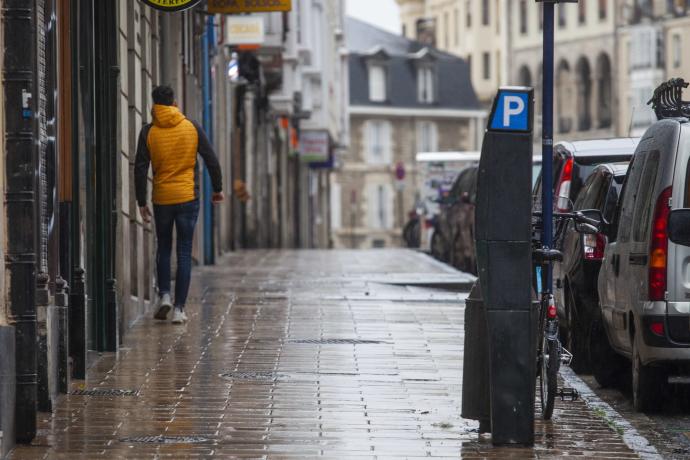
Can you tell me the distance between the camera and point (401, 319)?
17.2m

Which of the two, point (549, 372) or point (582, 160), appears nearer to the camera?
point (549, 372)

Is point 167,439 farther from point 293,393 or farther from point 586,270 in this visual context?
point 586,270

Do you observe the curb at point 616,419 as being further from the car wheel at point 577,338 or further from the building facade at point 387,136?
the building facade at point 387,136

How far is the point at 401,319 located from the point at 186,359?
4.06m

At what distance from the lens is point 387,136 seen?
109m

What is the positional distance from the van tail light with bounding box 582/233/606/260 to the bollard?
13.6ft

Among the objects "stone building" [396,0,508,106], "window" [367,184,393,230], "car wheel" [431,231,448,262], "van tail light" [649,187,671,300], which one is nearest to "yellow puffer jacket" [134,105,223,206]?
"van tail light" [649,187,671,300]

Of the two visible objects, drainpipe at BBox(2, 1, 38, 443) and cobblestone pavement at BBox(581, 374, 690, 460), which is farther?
cobblestone pavement at BBox(581, 374, 690, 460)

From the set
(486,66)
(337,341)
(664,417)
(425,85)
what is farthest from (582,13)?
(664,417)

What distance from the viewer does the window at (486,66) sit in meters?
120

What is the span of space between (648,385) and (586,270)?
Result: 9.05 feet

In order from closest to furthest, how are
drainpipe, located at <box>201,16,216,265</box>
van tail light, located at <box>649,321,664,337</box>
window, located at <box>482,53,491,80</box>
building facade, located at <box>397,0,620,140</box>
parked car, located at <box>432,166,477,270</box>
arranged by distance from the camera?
van tail light, located at <box>649,321,664,337</box> → drainpipe, located at <box>201,16,216,265</box> → parked car, located at <box>432,166,477,270</box> → building facade, located at <box>397,0,620,140</box> → window, located at <box>482,53,491,80</box>

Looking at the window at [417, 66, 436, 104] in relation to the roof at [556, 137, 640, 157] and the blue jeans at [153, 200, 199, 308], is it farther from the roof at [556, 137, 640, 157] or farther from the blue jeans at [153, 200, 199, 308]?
the blue jeans at [153, 200, 199, 308]

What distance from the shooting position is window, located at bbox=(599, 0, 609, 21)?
10650cm
